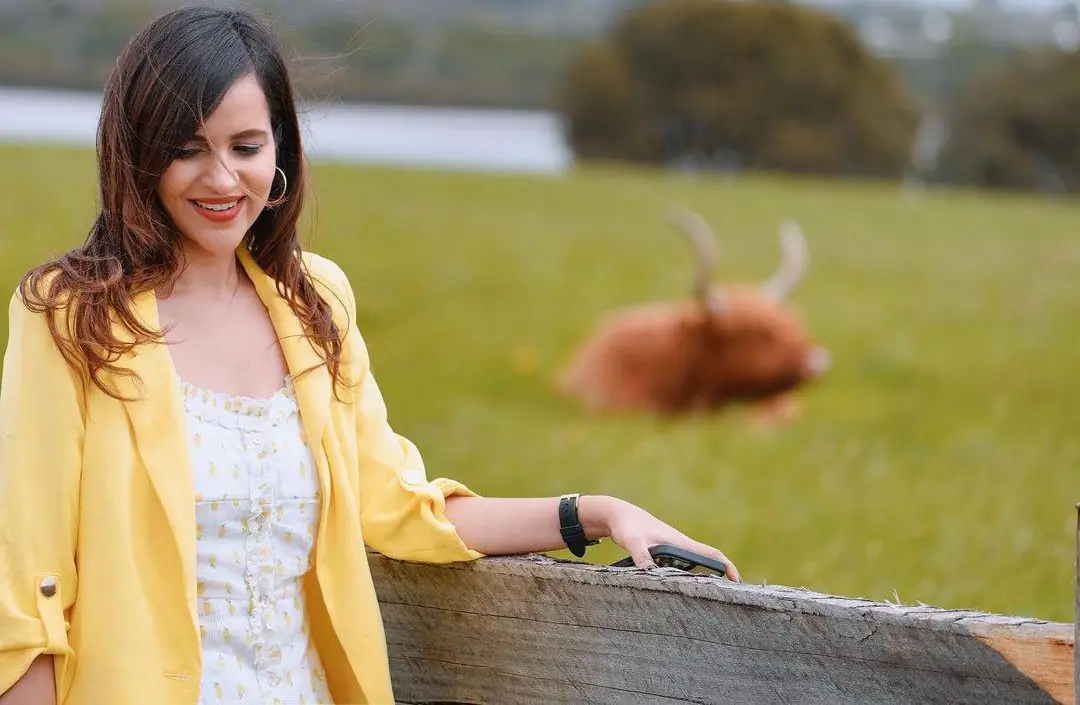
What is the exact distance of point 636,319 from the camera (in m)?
6.65

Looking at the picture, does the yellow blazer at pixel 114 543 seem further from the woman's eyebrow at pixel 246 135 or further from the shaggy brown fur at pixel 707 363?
the shaggy brown fur at pixel 707 363

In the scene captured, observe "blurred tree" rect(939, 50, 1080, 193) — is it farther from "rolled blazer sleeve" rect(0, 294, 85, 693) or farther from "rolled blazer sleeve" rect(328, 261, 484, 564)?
"rolled blazer sleeve" rect(0, 294, 85, 693)

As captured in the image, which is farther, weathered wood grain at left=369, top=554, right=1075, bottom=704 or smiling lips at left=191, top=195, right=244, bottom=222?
smiling lips at left=191, top=195, right=244, bottom=222

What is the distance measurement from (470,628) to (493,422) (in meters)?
4.08

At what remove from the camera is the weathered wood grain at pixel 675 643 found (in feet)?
4.94

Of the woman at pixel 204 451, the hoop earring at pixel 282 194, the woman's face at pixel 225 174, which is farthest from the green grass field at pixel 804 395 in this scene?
the woman's face at pixel 225 174

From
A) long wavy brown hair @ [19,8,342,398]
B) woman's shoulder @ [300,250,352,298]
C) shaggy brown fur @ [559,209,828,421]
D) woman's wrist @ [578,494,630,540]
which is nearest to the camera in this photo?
long wavy brown hair @ [19,8,342,398]

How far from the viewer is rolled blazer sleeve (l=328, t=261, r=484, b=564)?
1.89 metres

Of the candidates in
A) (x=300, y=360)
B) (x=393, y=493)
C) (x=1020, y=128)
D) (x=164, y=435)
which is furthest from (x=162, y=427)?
(x=1020, y=128)

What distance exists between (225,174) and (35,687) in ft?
2.30

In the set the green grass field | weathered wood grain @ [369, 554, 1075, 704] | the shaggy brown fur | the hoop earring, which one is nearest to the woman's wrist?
weathered wood grain @ [369, 554, 1075, 704]

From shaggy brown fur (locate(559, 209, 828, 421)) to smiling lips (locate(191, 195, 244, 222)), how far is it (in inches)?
179

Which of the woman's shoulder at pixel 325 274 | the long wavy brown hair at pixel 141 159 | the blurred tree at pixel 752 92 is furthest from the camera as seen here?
the blurred tree at pixel 752 92

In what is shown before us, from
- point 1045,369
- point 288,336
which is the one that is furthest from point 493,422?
point 288,336
